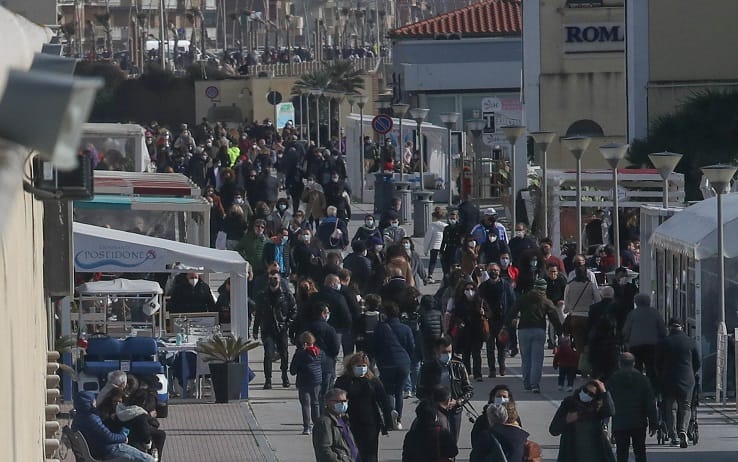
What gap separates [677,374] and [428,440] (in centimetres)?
389

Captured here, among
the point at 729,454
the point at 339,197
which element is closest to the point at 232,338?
the point at 729,454

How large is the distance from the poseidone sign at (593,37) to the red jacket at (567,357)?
103 feet

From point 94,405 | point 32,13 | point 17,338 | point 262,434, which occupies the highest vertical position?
point 32,13

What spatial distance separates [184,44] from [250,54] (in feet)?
111

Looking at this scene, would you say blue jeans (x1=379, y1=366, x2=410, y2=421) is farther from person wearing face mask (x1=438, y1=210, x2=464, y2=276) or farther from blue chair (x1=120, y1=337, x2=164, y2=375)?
person wearing face mask (x1=438, y1=210, x2=464, y2=276)

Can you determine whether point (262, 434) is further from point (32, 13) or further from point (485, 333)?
point (32, 13)

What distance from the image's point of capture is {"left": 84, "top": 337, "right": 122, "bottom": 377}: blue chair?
56.4ft

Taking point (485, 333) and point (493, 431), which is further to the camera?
point (485, 333)

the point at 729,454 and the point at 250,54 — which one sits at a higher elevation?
the point at 250,54

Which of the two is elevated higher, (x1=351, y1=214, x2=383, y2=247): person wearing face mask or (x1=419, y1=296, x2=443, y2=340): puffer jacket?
(x1=351, y1=214, x2=383, y2=247): person wearing face mask

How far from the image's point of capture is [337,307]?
1834 centimetres

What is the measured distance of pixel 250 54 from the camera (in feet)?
340

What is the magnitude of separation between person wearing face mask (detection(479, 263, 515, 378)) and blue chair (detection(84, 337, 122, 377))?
4.38 metres

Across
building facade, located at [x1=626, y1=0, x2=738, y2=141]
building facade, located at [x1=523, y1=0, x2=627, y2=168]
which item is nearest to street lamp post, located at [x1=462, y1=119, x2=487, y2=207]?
building facade, located at [x1=626, y1=0, x2=738, y2=141]
